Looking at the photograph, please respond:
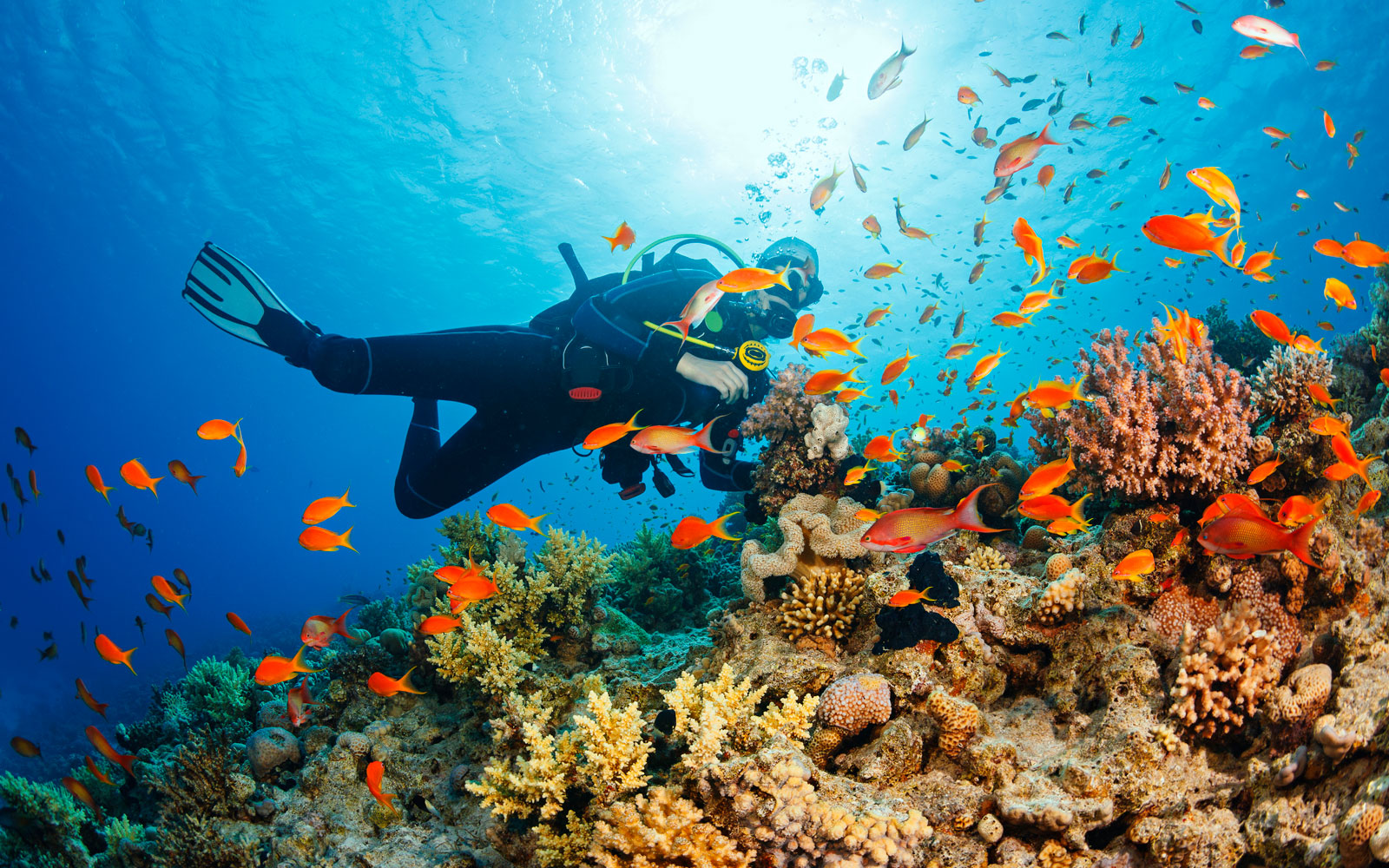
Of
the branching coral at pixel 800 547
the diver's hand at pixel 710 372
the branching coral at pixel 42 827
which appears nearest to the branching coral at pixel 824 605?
the branching coral at pixel 800 547

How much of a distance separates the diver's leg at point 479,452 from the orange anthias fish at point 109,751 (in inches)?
123

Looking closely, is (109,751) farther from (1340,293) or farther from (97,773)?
(1340,293)

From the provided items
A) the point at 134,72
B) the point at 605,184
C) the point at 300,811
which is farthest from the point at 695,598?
the point at 134,72

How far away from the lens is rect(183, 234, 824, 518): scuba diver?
5.42 m

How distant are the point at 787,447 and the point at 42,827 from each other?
725cm

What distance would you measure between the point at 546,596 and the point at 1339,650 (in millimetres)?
5045

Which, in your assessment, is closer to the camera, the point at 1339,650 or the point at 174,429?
the point at 1339,650

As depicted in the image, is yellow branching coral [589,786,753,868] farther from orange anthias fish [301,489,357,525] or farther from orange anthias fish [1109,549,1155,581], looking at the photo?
orange anthias fish [301,489,357,525]

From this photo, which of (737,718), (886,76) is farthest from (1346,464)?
(886,76)

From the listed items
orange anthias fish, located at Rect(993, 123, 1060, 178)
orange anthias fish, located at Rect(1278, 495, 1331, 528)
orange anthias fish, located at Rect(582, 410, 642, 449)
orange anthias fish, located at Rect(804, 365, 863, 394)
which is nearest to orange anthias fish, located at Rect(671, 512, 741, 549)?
orange anthias fish, located at Rect(582, 410, 642, 449)

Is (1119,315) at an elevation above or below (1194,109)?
above

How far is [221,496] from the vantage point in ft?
297

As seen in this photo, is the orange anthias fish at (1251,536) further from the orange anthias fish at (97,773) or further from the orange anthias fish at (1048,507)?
the orange anthias fish at (97,773)

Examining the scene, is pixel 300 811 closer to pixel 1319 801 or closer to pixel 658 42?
pixel 1319 801
